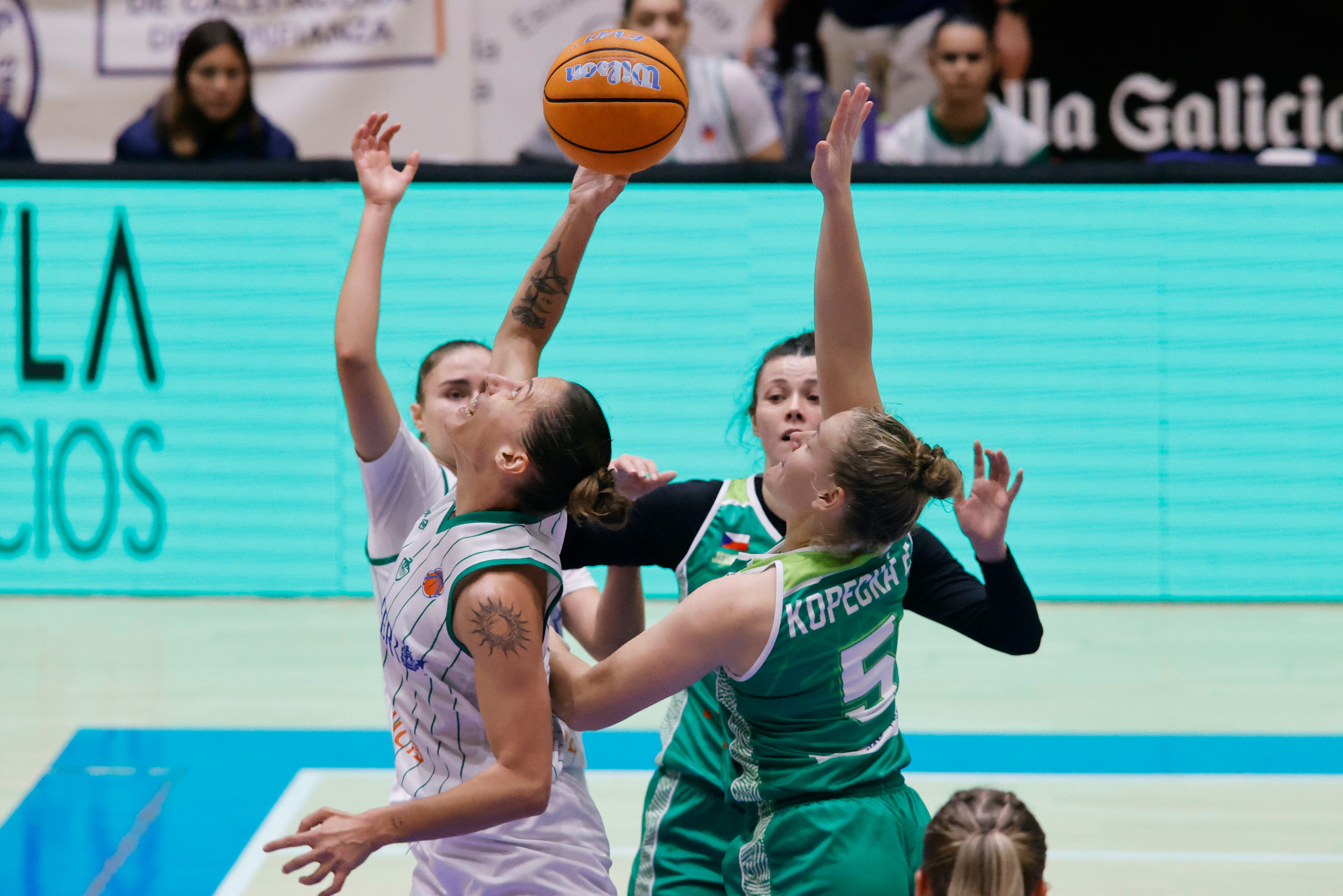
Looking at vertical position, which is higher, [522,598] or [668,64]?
[668,64]

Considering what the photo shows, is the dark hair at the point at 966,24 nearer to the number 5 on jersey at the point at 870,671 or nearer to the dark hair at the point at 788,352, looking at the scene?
the dark hair at the point at 788,352

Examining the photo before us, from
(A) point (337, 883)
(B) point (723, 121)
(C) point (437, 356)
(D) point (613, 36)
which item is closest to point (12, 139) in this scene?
(B) point (723, 121)

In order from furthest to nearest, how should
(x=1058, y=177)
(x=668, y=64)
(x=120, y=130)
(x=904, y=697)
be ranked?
(x=120, y=130) < (x=1058, y=177) < (x=904, y=697) < (x=668, y=64)

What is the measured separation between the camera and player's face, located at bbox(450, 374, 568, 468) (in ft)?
8.13

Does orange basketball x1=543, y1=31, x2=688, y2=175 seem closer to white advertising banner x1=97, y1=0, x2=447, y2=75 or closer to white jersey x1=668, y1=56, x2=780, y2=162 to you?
white jersey x1=668, y1=56, x2=780, y2=162

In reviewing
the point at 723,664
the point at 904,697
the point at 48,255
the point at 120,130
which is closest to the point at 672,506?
the point at 723,664

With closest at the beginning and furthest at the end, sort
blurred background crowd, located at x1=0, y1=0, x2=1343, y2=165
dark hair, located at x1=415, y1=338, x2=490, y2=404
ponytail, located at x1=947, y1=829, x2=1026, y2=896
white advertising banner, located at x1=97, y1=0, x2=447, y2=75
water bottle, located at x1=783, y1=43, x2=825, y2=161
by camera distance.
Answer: ponytail, located at x1=947, y1=829, x2=1026, y2=896 < dark hair, located at x1=415, y1=338, x2=490, y2=404 < water bottle, located at x1=783, y1=43, x2=825, y2=161 < blurred background crowd, located at x1=0, y1=0, x2=1343, y2=165 < white advertising banner, located at x1=97, y1=0, x2=447, y2=75

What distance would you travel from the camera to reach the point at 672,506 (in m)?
2.97

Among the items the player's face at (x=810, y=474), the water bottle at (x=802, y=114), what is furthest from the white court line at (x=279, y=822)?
the water bottle at (x=802, y=114)

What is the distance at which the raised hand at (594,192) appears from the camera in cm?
315

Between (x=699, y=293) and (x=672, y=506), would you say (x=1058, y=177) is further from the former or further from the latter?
(x=672, y=506)

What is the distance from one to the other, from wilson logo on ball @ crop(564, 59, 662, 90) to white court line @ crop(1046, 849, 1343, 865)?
2577 millimetres

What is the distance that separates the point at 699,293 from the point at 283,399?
202 cm

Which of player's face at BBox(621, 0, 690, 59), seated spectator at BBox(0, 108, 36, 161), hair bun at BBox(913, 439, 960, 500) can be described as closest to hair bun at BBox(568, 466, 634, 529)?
hair bun at BBox(913, 439, 960, 500)
